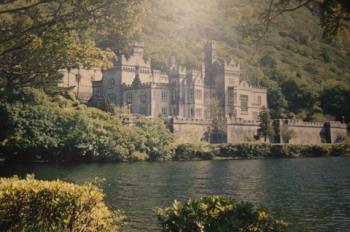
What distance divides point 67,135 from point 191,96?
30.4 metres

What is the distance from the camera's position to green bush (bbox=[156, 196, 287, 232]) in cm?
984

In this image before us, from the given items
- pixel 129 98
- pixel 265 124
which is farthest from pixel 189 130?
pixel 265 124

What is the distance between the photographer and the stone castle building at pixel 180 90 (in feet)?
287

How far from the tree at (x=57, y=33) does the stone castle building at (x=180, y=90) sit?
218ft

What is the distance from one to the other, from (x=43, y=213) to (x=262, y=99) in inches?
3719

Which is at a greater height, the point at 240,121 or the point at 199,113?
the point at 199,113

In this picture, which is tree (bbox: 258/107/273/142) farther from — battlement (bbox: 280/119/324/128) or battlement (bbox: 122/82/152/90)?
battlement (bbox: 122/82/152/90)

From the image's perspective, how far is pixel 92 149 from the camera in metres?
Answer: 66.2

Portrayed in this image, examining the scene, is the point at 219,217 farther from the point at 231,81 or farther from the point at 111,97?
the point at 231,81

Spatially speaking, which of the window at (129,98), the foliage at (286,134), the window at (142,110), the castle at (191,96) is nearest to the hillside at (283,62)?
the castle at (191,96)

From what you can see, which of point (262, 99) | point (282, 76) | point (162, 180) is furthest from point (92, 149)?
point (282, 76)

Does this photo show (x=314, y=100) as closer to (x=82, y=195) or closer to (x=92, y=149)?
(x=92, y=149)

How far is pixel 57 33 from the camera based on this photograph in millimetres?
16719

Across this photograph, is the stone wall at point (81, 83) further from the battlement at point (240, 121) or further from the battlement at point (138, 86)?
the battlement at point (240, 121)
